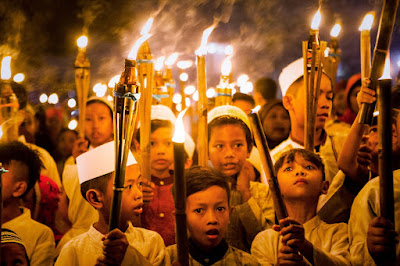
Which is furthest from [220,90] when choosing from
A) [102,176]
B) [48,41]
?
[48,41]

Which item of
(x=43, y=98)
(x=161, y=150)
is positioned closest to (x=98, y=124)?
(x=161, y=150)

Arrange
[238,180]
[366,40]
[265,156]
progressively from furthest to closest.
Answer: [238,180] < [366,40] < [265,156]

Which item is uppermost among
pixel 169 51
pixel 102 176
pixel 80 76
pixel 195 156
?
pixel 169 51

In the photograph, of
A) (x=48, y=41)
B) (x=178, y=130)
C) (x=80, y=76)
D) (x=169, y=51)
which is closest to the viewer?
(x=178, y=130)

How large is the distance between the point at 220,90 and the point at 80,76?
1002 millimetres

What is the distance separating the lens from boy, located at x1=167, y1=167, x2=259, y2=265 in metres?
2.54

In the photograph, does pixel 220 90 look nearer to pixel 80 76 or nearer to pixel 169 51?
pixel 80 76

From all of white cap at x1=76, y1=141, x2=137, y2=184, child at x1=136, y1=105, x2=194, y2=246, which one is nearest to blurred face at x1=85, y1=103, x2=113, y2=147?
child at x1=136, y1=105, x2=194, y2=246

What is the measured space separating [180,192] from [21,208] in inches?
68.9

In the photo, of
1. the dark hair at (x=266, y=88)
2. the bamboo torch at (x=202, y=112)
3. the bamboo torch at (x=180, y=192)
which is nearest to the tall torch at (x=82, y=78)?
the bamboo torch at (x=202, y=112)

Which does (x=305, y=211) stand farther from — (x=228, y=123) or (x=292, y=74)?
(x=292, y=74)

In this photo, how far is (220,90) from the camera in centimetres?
395

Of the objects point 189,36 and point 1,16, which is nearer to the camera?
point 1,16

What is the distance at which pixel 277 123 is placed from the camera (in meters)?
4.79
